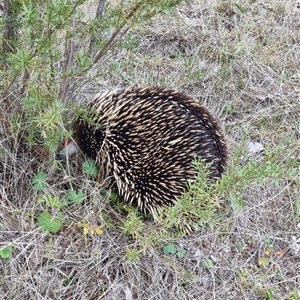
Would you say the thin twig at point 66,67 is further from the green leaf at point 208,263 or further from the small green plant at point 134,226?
the green leaf at point 208,263

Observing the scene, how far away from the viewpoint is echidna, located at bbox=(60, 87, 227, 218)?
87.3 inches

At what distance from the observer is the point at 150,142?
2250 mm

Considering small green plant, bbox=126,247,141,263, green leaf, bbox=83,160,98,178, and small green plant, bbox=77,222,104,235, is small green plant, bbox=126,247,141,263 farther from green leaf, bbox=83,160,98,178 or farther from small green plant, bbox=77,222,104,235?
green leaf, bbox=83,160,98,178

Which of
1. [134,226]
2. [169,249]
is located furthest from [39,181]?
[169,249]

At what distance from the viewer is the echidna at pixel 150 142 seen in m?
2.22

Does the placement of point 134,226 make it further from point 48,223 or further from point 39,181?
point 39,181

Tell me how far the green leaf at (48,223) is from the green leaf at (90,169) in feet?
1.09

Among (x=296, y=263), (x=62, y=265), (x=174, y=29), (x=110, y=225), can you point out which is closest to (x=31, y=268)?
(x=62, y=265)

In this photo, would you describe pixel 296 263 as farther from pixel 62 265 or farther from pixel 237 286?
pixel 62 265

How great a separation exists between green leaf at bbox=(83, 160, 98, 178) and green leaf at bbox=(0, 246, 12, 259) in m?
0.52

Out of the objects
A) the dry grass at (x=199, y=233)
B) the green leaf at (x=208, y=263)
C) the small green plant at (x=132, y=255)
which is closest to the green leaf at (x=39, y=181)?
the dry grass at (x=199, y=233)

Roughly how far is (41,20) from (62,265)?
1.03 m

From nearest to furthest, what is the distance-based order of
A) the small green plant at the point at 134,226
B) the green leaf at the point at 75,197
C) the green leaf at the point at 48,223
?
the small green plant at the point at 134,226 → the green leaf at the point at 48,223 → the green leaf at the point at 75,197

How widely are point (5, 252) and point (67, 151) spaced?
22.2 inches
